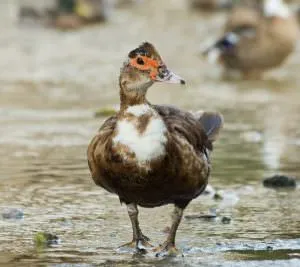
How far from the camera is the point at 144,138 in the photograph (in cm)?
638

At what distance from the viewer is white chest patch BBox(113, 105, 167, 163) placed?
636 cm

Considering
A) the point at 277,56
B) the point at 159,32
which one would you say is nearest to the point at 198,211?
the point at 277,56

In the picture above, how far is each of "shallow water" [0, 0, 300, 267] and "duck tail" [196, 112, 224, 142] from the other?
50cm

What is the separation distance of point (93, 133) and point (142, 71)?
15.8 ft

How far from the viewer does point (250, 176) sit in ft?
29.8

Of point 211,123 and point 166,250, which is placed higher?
point 211,123

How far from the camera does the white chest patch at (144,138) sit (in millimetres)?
6359

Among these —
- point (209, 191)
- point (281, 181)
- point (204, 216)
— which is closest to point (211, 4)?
point (281, 181)

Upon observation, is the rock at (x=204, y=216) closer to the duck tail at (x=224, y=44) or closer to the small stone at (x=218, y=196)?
the small stone at (x=218, y=196)

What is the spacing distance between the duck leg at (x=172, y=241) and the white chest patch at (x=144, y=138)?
0.54m

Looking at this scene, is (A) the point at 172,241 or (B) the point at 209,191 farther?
(B) the point at 209,191

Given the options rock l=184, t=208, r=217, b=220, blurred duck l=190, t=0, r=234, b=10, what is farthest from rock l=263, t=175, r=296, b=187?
blurred duck l=190, t=0, r=234, b=10

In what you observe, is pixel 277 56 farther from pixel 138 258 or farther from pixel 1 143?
pixel 138 258

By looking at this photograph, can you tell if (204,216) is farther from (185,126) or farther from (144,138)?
(144,138)
